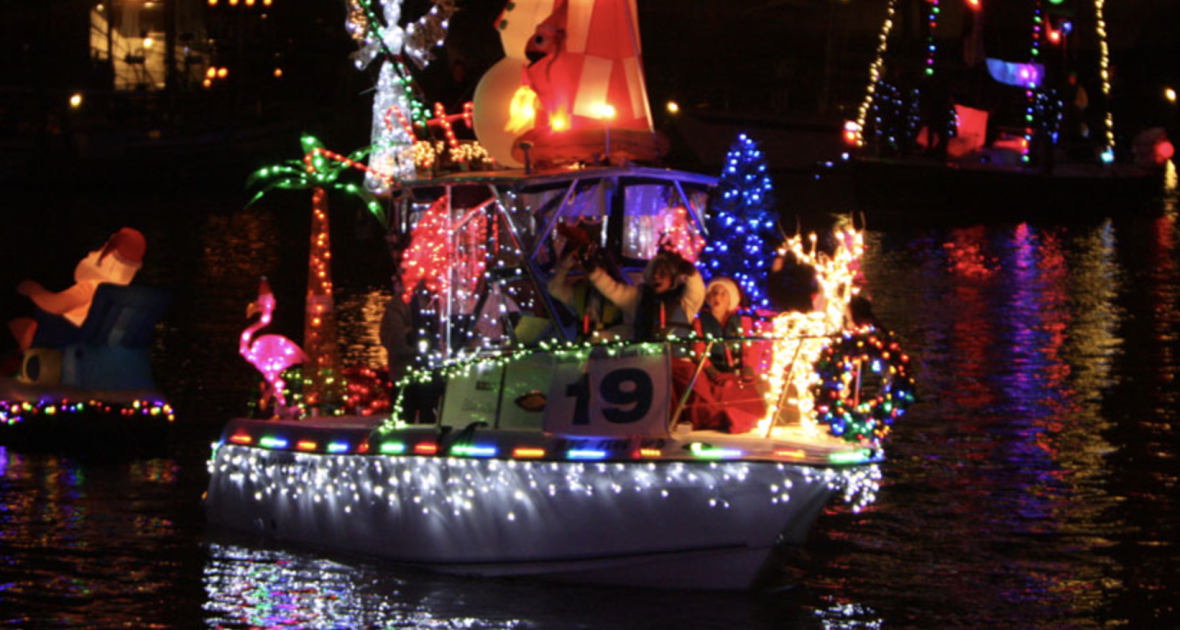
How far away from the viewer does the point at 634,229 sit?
12.4 metres

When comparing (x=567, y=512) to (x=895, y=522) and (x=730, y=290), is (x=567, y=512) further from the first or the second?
(x=895, y=522)

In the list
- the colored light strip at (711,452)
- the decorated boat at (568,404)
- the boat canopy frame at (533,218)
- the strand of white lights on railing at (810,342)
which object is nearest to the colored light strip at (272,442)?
the decorated boat at (568,404)

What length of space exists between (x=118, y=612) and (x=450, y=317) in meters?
3.02

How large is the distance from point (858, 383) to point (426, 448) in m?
2.66

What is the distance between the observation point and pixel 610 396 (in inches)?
425

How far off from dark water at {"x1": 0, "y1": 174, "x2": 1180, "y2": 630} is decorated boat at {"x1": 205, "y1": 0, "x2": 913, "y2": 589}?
366 mm

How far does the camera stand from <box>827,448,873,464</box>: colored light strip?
10273 millimetres

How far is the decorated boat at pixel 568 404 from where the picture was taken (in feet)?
34.6

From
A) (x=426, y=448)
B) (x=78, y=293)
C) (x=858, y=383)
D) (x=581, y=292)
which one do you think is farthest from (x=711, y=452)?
(x=78, y=293)

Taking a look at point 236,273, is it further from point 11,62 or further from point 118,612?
point 11,62

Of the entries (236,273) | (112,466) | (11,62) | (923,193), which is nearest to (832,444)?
(112,466)

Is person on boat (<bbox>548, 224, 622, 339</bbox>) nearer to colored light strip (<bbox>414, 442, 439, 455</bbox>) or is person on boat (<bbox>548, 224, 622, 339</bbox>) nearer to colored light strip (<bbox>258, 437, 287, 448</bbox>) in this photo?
colored light strip (<bbox>414, 442, 439, 455</bbox>)

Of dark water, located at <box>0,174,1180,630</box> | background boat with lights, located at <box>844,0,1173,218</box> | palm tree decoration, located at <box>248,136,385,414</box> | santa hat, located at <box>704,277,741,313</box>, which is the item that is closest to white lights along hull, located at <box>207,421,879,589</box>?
dark water, located at <box>0,174,1180,630</box>

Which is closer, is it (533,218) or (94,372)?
(533,218)
